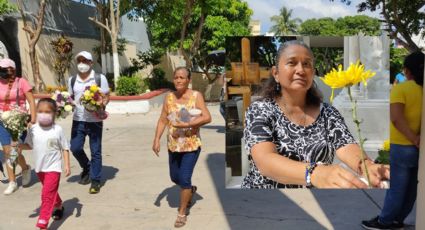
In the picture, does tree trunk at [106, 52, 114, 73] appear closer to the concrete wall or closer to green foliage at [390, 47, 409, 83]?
the concrete wall

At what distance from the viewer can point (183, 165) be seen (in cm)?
396

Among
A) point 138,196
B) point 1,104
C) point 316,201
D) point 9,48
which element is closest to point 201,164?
point 138,196

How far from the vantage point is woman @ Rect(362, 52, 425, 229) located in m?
1.83

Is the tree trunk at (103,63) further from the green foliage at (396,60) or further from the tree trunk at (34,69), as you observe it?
the green foliage at (396,60)

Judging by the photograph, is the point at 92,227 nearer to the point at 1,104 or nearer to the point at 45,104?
the point at 45,104

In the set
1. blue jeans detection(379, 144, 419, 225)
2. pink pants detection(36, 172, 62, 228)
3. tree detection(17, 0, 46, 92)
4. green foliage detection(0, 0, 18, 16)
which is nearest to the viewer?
blue jeans detection(379, 144, 419, 225)

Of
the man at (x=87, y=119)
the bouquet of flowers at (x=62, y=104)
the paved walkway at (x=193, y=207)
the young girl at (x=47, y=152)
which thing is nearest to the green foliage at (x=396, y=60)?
the paved walkway at (x=193, y=207)

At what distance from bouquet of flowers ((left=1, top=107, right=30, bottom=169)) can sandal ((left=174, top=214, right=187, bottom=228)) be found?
2009 millimetres

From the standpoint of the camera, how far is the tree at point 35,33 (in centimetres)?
1308

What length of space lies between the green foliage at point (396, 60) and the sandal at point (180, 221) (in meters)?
2.67

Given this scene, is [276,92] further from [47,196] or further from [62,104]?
[62,104]

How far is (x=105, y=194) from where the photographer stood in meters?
4.98

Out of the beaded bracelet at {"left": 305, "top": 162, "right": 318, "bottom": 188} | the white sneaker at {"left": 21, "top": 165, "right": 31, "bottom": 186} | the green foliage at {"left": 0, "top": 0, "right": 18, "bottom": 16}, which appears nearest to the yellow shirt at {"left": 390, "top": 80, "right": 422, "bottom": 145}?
the beaded bracelet at {"left": 305, "top": 162, "right": 318, "bottom": 188}

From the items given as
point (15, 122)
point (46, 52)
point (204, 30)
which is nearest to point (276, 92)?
point (15, 122)
